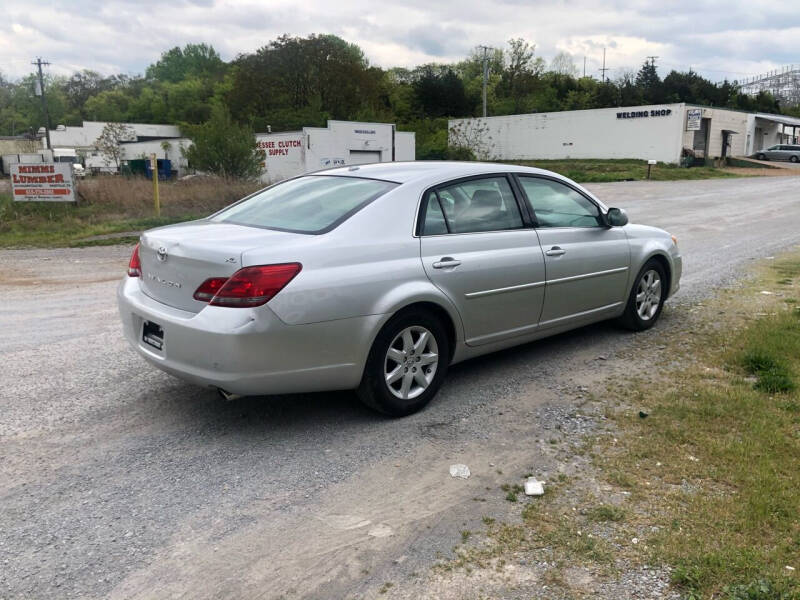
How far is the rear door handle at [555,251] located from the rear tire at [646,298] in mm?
1258

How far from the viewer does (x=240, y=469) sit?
3.73 m


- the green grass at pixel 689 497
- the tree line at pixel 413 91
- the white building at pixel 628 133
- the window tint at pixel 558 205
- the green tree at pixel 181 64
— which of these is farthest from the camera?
the green tree at pixel 181 64

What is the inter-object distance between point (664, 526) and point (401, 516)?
1.24 m

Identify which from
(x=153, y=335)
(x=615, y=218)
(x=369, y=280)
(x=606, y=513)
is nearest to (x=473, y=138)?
(x=615, y=218)

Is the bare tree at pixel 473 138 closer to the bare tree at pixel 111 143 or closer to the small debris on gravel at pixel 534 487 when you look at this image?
the bare tree at pixel 111 143

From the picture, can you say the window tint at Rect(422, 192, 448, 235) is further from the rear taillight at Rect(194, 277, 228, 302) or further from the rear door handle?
the rear taillight at Rect(194, 277, 228, 302)

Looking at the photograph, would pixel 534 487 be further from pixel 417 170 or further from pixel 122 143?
pixel 122 143

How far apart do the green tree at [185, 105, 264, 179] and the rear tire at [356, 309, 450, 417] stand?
2015 cm

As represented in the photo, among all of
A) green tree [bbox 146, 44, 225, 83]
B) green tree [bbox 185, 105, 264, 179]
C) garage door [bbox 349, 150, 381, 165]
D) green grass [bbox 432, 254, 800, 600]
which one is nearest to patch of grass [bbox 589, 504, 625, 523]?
green grass [bbox 432, 254, 800, 600]

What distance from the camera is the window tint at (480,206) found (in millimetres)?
4812

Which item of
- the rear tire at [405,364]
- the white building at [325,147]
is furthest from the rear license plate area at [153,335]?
the white building at [325,147]

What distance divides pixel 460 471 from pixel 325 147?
3505 cm

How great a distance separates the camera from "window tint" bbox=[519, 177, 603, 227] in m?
5.46

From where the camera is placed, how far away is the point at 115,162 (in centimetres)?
5853
